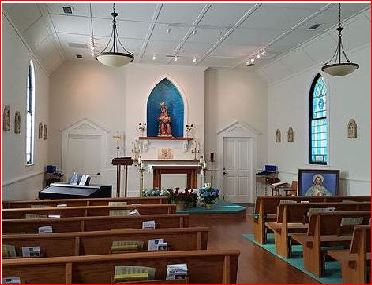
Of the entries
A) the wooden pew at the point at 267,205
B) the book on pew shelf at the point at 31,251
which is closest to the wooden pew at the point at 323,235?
the wooden pew at the point at 267,205

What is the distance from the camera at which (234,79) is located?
44.9 feet

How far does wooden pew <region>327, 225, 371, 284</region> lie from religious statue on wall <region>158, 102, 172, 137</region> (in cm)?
889

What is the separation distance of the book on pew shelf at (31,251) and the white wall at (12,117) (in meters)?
3.90

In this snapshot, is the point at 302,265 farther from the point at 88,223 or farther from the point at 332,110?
the point at 332,110

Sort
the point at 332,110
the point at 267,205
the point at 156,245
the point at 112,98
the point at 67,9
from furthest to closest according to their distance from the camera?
1. the point at 112,98
2. the point at 332,110
3. the point at 67,9
4. the point at 267,205
5. the point at 156,245

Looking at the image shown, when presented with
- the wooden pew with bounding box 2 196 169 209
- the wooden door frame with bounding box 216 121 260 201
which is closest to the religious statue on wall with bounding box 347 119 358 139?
the wooden door frame with bounding box 216 121 260 201

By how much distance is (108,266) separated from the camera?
2854 mm

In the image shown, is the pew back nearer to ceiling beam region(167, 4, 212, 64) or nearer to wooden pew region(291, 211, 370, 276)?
wooden pew region(291, 211, 370, 276)

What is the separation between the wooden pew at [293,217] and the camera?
241 inches

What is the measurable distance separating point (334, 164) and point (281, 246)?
451 centimetres

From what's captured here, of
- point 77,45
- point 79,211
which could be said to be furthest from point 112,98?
point 79,211

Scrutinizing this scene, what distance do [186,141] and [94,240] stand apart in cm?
947

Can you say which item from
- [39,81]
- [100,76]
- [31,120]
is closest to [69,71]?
[100,76]

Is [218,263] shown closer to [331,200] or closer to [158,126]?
[331,200]
